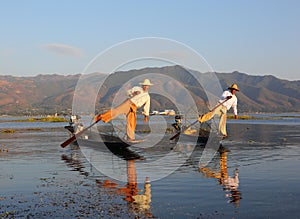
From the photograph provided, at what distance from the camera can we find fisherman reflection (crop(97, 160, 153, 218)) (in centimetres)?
1488

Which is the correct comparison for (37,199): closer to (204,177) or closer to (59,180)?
(59,180)

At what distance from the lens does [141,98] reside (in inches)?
1003

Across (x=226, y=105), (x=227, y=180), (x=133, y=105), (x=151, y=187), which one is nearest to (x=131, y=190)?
(x=151, y=187)

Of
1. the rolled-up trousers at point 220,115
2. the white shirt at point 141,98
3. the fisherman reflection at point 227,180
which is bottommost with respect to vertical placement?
the fisherman reflection at point 227,180

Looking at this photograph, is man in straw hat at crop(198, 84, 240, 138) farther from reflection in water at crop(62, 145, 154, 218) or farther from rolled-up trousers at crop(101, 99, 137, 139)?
rolled-up trousers at crop(101, 99, 137, 139)

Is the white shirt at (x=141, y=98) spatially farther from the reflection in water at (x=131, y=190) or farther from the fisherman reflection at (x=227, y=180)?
the fisherman reflection at (x=227, y=180)

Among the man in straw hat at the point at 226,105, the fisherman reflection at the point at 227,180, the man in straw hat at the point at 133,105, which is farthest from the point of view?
the man in straw hat at the point at 226,105

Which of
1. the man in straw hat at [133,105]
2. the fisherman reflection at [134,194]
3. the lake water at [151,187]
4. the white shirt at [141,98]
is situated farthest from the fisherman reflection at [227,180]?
the man in straw hat at [133,105]

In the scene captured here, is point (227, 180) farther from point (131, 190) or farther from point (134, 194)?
point (134, 194)

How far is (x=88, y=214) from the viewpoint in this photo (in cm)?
1433

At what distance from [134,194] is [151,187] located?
1803mm

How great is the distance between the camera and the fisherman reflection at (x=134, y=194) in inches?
586

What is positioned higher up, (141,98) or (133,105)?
(141,98)

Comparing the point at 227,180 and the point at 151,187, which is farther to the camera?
the point at 227,180
